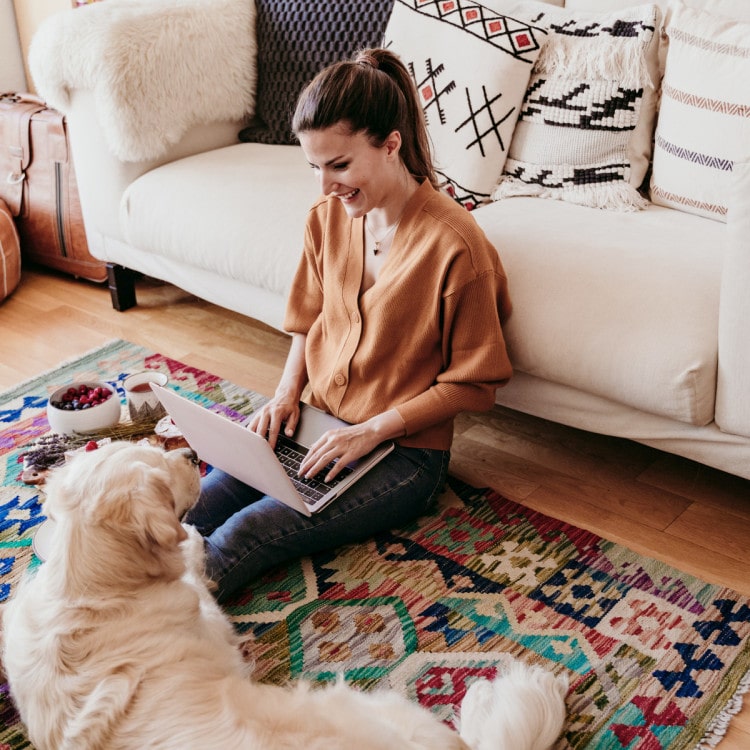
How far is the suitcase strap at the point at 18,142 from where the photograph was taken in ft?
9.16

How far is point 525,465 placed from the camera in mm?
1979

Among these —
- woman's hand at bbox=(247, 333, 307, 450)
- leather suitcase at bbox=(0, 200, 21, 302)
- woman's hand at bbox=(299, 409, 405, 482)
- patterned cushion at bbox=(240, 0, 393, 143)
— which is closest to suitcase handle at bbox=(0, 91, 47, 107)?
leather suitcase at bbox=(0, 200, 21, 302)

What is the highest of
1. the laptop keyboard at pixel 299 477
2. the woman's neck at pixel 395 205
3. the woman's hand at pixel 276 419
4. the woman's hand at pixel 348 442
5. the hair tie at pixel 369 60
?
the hair tie at pixel 369 60

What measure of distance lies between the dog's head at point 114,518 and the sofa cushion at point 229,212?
1.04 meters

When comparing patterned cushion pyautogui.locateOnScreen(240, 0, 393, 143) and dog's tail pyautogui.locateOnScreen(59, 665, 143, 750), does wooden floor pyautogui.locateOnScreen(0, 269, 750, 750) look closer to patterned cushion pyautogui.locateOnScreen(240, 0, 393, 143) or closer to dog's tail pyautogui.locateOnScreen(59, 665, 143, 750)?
patterned cushion pyautogui.locateOnScreen(240, 0, 393, 143)

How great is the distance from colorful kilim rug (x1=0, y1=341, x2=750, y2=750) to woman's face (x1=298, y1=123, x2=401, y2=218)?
0.67 m

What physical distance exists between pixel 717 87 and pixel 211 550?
55.4 inches

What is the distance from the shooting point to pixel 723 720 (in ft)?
4.36

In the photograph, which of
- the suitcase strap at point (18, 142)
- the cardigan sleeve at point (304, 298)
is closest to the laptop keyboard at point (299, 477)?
the cardigan sleeve at point (304, 298)

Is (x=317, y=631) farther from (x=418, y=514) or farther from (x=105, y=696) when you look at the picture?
(x=105, y=696)

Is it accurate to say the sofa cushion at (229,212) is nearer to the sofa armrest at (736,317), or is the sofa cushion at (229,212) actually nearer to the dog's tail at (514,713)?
the sofa armrest at (736,317)

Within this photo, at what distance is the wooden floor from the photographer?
173 cm

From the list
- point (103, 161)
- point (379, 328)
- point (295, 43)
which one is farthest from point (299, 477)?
point (295, 43)

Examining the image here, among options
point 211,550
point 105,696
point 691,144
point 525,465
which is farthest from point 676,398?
point 105,696
